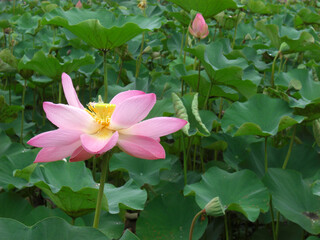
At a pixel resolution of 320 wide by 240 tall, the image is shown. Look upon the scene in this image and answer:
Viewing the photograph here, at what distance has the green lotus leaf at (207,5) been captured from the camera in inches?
57.6

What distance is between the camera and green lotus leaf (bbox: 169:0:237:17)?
1464 millimetres

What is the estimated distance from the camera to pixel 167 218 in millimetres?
1053

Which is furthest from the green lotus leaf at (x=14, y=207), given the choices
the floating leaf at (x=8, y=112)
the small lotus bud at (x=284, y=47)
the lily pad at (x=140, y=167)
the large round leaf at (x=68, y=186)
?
the small lotus bud at (x=284, y=47)

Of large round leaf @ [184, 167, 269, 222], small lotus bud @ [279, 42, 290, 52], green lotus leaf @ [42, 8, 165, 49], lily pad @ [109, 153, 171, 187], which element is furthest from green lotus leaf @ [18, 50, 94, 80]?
small lotus bud @ [279, 42, 290, 52]

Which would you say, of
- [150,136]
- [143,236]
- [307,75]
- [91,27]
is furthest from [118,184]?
[150,136]

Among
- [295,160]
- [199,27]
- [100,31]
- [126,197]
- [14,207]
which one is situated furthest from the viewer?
[199,27]

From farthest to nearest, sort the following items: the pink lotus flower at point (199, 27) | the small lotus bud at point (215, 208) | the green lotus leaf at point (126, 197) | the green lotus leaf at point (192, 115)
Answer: the pink lotus flower at point (199, 27) → the green lotus leaf at point (192, 115) → the green lotus leaf at point (126, 197) → the small lotus bud at point (215, 208)

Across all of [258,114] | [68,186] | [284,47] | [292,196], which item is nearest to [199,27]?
[284,47]

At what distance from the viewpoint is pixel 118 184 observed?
137 cm

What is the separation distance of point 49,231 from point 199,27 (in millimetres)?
1047

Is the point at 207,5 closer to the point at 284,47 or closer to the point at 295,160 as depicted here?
the point at 284,47

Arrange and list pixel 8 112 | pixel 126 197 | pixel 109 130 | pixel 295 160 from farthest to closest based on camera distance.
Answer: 1. pixel 8 112
2. pixel 295 160
3. pixel 126 197
4. pixel 109 130

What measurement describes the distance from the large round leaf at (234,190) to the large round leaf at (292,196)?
4 cm

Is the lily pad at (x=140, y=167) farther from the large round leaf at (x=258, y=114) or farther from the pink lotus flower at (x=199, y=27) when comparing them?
the pink lotus flower at (x=199, y=27)
